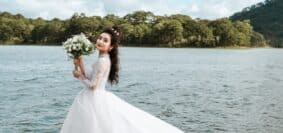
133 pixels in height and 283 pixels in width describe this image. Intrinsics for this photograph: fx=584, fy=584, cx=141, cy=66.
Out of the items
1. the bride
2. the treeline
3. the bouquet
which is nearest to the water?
the bride

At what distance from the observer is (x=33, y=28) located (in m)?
181

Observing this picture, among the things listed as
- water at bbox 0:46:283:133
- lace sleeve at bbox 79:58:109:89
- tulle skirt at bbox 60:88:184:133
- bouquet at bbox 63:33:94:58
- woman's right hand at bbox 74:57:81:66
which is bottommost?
water at bbox 0:46:283:133

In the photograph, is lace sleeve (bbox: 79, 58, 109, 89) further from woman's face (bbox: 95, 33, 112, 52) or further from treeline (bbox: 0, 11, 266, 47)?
treeline (bbox: 0, 11, 266, 47)

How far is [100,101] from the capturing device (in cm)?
966

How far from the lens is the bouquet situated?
960 cm

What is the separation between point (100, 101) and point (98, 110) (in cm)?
15

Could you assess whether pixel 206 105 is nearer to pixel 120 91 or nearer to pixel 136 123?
pixel 120 91

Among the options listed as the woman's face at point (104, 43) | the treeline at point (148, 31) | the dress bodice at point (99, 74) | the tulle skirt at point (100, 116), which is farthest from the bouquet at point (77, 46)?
the treeline at point (148, 31)

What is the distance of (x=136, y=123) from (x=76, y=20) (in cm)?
16985

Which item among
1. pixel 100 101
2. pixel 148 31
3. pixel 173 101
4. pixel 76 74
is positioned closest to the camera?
pixel 76 74

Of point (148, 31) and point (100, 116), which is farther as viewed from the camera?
point (148, 31)

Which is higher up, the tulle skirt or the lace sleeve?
the lace sleeve

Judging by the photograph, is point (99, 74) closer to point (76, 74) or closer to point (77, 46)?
point (76, 74)

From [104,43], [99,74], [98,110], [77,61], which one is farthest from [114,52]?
[98,110]
